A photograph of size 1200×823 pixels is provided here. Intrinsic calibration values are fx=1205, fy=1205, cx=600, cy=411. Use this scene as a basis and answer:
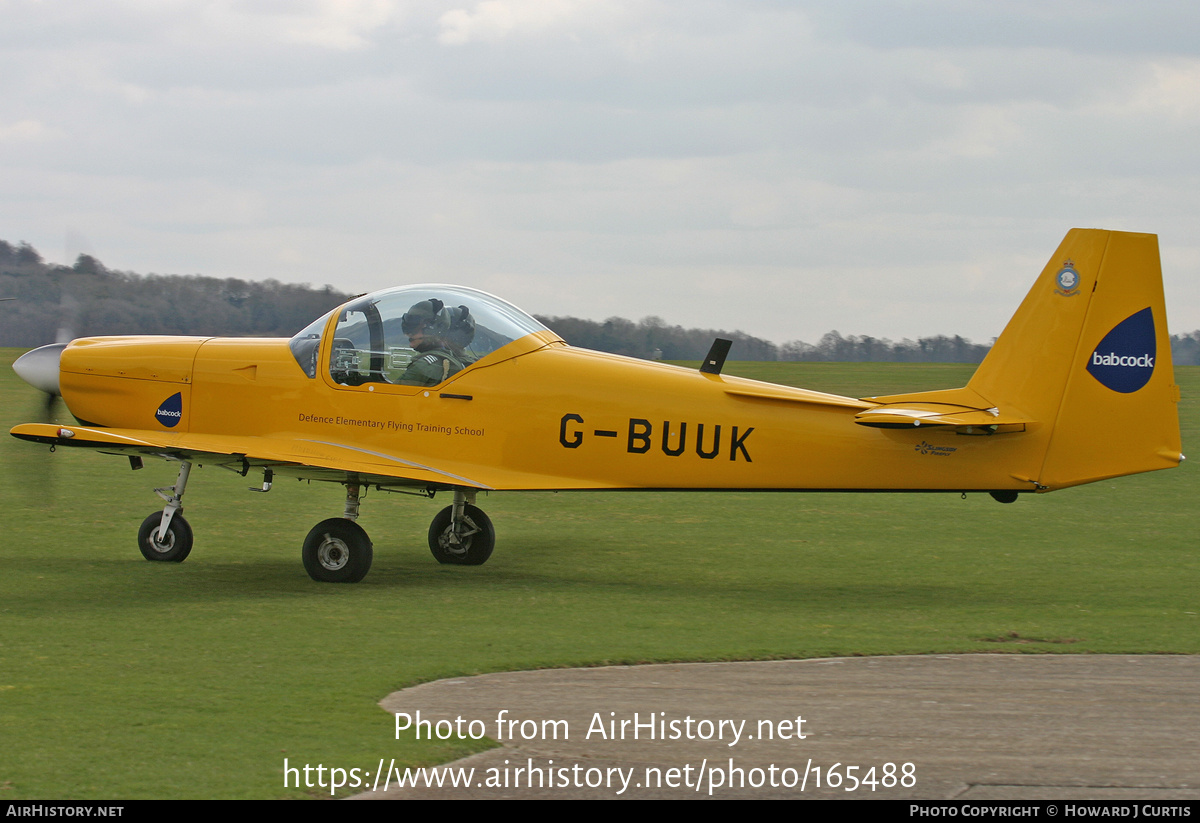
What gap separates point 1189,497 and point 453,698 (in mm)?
15943

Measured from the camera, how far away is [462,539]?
12.6 m

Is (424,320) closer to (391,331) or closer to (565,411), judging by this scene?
(391,331)

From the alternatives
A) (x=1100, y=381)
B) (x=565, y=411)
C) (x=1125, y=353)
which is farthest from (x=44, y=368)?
(x=1125, y=353)

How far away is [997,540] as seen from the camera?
1454 centimetres

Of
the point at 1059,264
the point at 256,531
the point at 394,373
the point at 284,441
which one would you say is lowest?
the point at 256,531

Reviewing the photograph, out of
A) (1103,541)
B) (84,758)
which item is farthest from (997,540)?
(84,758)

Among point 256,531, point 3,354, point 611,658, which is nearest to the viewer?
point 611,658

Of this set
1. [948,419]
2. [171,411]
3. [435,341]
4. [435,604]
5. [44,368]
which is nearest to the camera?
[435,604]

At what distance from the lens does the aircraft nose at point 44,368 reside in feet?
41.1

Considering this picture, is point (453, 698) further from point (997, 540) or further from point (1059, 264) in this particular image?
point (997, 540)

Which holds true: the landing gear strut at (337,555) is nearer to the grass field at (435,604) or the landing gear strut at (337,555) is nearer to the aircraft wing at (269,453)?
the grass field at (435,604)

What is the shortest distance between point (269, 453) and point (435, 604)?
7.21ft

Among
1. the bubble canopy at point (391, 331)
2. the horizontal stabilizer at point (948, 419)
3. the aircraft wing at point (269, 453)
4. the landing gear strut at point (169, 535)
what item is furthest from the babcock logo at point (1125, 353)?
the landing gear strut at point (169, 535)

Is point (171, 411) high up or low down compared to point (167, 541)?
up
